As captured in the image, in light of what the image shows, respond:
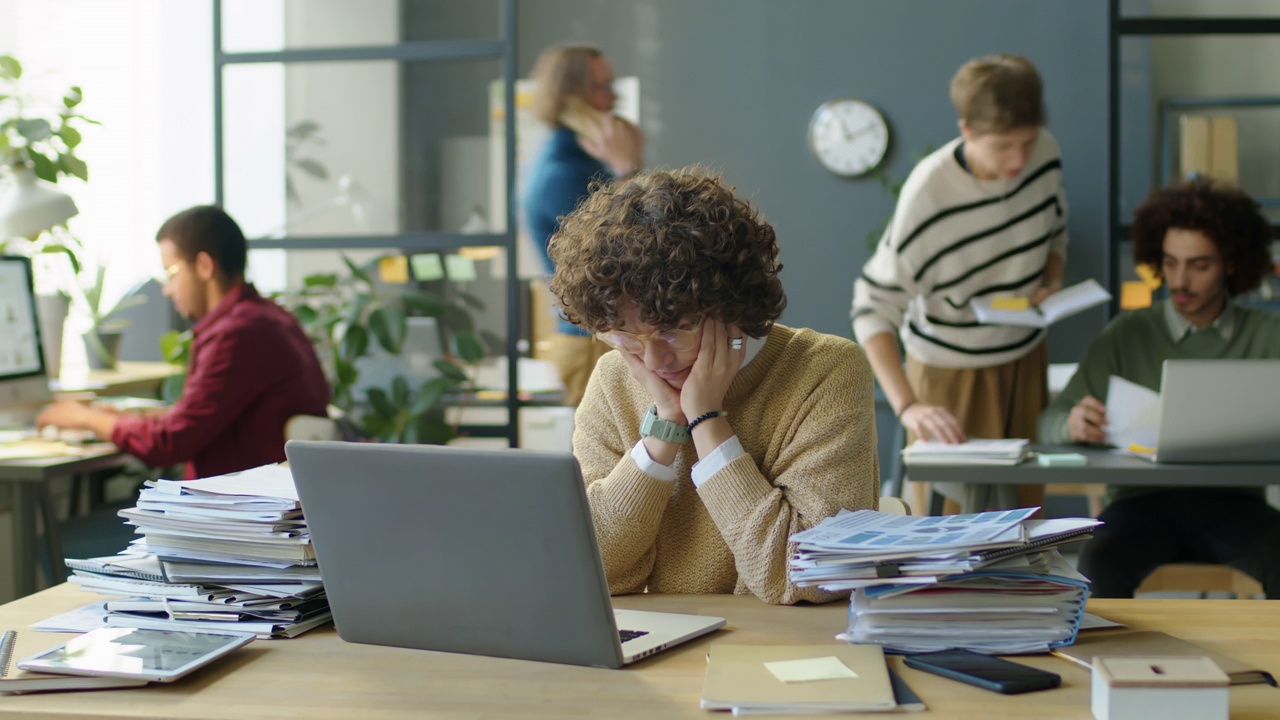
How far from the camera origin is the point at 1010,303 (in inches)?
Result: 113

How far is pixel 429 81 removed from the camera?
434cm

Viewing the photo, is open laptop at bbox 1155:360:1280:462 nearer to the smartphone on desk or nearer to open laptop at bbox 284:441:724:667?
the smartphone on desk

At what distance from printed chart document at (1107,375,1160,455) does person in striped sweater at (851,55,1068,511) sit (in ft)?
0.92

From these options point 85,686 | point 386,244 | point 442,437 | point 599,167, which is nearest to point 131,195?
point 386,244

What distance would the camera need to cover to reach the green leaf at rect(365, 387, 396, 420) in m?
4.31

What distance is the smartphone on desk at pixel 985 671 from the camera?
1.10 m

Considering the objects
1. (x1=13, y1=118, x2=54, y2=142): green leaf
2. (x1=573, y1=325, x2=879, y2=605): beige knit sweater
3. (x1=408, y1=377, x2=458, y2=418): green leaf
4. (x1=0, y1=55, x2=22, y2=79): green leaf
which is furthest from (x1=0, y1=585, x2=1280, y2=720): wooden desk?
(x1=408, y1=377, x2=458, y2=418): green leaf

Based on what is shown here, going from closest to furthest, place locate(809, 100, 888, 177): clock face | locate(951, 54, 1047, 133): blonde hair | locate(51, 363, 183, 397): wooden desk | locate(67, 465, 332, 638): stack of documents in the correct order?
locate(67, 465, 332, 638): stack of documents, locate(951, 54, 1047, 133): blonde hair, locate(51, 363, 183, 397): wooden desk, locate(809, 100, 888, 177): clock face

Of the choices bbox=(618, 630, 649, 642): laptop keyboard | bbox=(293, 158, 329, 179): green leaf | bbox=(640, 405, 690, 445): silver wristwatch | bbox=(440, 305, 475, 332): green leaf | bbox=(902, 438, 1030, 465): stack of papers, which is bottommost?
bbox=(618, 630, 649, 642): laptop keyboard

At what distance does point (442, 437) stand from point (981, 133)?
Answer: 2310mm

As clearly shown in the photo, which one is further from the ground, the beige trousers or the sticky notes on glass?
the sticky notes on glass

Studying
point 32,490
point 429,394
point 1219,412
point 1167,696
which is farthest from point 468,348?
point 1167,696

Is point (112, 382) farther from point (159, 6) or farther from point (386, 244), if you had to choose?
point (159, 6)

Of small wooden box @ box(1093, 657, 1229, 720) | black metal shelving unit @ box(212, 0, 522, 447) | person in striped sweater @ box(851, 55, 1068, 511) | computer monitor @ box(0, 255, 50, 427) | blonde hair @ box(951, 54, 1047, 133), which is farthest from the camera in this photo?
black metal shelving unit @ box(212, 0, 522, 447)
